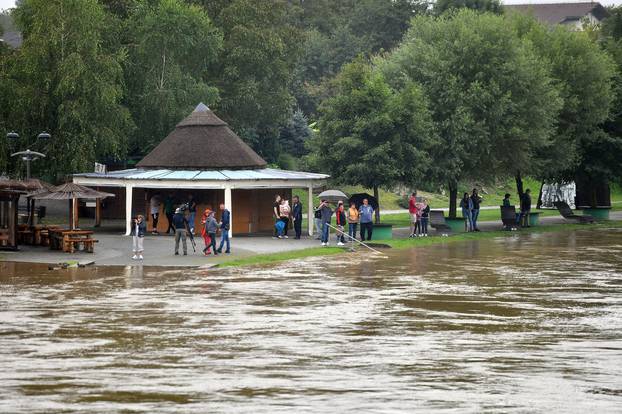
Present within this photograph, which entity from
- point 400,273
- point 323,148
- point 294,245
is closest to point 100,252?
point 294,245

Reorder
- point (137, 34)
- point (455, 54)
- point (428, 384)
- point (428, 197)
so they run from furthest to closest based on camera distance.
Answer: point (428, 197) → point (137, 34) → point (455, 54) → point (428, 384)

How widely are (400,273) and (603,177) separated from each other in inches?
A: 1329

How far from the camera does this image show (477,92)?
56.3m

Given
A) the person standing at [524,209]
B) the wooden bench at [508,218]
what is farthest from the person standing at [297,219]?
the person standing at [524,209]

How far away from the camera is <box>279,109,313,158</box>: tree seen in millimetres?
89750

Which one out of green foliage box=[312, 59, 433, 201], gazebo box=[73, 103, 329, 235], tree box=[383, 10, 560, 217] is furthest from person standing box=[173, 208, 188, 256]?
tree box=[383, 10, 560, 217]

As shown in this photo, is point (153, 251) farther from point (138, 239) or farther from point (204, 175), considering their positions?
point (204, 175)

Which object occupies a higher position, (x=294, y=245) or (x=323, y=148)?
(x=323, y=148)

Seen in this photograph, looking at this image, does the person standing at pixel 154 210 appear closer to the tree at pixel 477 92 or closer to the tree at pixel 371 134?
the tree at pixel 371 134

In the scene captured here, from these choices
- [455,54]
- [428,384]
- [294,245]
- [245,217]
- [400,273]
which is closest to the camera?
[428,384]

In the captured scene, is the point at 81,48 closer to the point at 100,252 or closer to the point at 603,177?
the point at 100,252

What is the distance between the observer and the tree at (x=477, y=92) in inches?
2199

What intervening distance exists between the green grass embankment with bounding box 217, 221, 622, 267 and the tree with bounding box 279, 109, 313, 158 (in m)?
29.3

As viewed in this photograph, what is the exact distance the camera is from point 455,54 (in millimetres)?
57719
